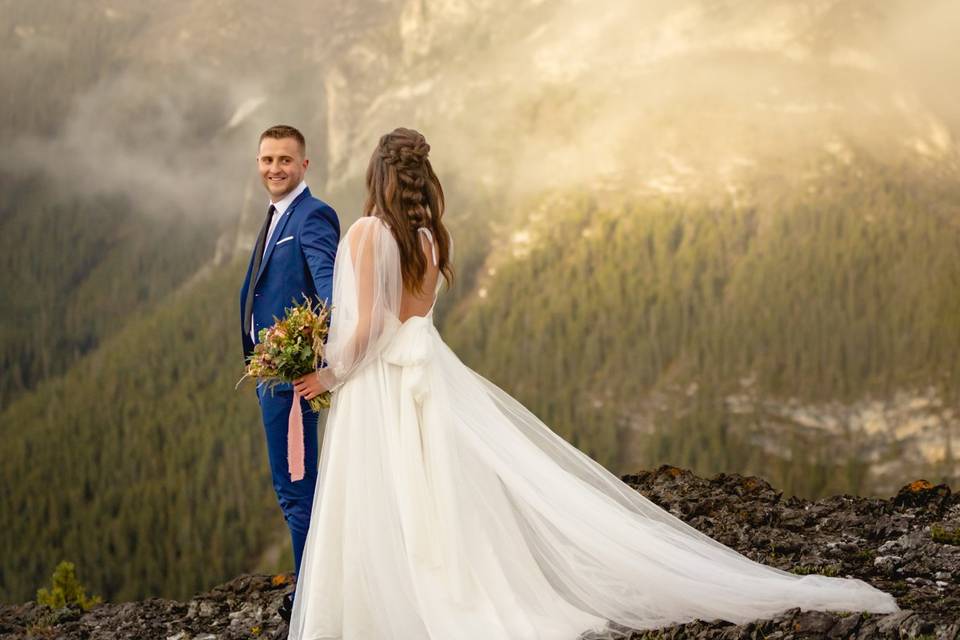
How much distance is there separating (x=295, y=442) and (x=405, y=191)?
1082 millimetres

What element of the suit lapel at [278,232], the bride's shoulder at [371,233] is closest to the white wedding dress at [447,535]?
the bride's shoulder at [371,233]

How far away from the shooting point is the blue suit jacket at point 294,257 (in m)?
4.25

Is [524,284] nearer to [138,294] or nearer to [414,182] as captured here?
[138,294]

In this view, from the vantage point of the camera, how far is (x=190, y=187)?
5253cm

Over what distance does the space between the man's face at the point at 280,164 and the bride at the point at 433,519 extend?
475mm

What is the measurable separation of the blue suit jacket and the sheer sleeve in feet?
0.73

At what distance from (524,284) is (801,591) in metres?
37.5

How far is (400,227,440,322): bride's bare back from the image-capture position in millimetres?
4066

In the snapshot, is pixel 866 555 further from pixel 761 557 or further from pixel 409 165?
pixel 409 165

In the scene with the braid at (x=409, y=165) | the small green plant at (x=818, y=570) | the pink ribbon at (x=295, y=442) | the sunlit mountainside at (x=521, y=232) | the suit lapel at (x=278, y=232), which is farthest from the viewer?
the sunlit mountainside at (x=521, y=232)

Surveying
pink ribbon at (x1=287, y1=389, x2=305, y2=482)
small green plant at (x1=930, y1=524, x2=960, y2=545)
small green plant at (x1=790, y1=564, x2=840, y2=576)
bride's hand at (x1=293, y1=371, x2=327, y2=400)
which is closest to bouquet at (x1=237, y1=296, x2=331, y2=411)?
bride's hand at (x1=293, y1=371, x2=327, y2=400)

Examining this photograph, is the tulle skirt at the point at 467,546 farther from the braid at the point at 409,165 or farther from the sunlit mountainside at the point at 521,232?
the sunlit mountainside at the point at 521,232

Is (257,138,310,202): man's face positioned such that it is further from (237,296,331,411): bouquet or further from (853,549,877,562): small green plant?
(853,549,877,562): small green plant

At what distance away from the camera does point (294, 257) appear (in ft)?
14.1
